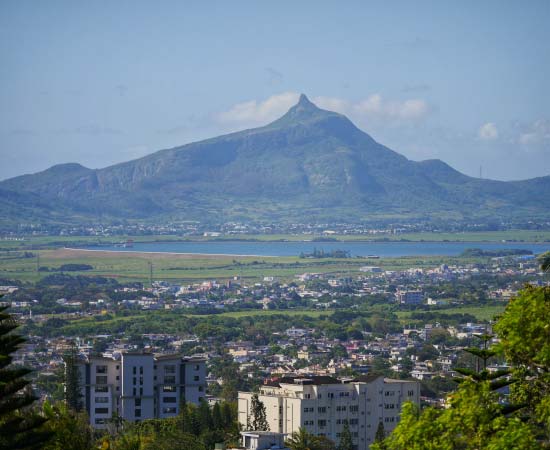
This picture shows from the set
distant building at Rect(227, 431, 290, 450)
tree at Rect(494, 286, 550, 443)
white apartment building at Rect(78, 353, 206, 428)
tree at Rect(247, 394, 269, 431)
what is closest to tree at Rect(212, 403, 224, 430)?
tree at Rect(247, 394, 269, 431)

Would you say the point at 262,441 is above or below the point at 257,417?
above

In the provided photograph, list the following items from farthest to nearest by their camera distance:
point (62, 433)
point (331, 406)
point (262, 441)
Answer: point (331, 406)
point (262, 441)
point (62, 433)

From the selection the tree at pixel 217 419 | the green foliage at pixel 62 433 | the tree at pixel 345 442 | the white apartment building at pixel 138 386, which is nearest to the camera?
the green foliage at pixel 62 433

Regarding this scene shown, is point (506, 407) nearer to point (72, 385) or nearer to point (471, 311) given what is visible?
point (72, 385)

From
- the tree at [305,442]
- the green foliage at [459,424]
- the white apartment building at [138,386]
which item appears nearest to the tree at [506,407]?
the green foliage at [459,424]

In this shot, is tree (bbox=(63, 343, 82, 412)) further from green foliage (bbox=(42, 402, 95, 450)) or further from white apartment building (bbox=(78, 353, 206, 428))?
green foliage (bbox=(42, 402, 95, 450))

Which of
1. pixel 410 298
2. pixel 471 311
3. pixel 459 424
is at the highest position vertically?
pixel 459 424

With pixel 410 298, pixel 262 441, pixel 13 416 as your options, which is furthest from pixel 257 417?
pixel 410 298

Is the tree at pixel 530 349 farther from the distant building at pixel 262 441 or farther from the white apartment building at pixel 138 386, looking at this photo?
the white apartment building at pixel 138 386
